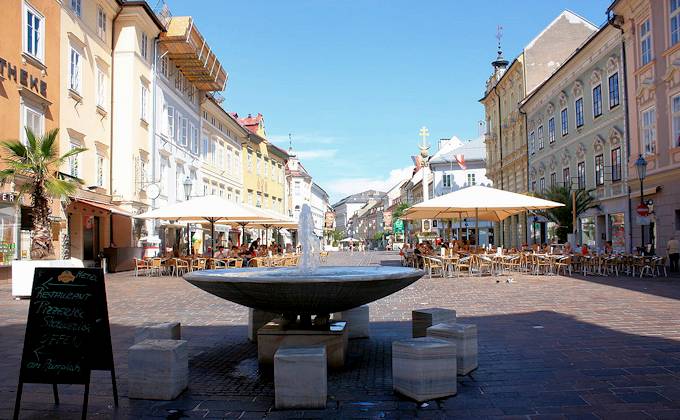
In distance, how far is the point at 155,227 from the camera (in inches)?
1099

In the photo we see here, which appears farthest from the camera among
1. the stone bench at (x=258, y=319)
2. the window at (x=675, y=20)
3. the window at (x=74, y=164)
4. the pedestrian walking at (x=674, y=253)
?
the window at (x=675, y=20)

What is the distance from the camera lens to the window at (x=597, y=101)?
27.8 metres

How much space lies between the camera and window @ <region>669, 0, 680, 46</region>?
20.4 meters

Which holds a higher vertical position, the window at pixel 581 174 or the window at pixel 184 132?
the window at pixel 184 132

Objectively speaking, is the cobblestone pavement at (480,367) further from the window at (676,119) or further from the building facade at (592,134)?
the building facade at (592,134)

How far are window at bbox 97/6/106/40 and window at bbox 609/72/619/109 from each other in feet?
72.8

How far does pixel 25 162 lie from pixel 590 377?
44.3ft

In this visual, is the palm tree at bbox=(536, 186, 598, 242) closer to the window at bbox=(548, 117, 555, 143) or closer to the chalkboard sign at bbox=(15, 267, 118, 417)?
the window at bbox=(548, 117, 555, 143)

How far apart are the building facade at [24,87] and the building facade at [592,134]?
22.5m

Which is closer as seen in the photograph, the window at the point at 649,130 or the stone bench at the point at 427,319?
the stone bench at the point at 427,319

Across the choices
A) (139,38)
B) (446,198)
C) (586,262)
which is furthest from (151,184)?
(586,262)

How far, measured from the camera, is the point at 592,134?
28.9 meters

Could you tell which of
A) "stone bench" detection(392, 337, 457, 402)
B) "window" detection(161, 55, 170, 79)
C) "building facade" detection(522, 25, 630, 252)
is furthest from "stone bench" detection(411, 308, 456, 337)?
"window" detection(161, 55, 170, 79)

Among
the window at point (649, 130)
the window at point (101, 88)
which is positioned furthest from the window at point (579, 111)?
the window at point (101, 88)
